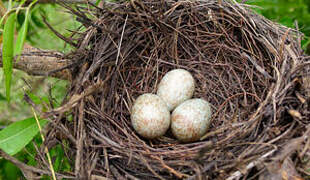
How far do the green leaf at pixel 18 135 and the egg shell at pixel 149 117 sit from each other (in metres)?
0.50

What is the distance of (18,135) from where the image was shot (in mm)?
1572

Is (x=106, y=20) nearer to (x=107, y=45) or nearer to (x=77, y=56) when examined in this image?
(x=107, y=45)

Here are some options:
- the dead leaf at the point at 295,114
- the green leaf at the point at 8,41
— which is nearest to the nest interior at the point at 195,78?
the dead leaf at the point at 295,114

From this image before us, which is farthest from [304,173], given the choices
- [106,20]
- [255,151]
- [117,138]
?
[106,20]

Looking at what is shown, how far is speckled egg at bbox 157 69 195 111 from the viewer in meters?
2.03

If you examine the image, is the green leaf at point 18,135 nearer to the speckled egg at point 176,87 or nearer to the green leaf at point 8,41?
the green leaf at point 8,41

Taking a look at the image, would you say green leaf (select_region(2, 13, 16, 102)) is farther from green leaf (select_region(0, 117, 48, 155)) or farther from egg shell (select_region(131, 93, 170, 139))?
egg shell (select_region(131, 93, 170, 139))

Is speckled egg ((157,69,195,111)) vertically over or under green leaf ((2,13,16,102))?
under

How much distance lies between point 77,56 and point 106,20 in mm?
292

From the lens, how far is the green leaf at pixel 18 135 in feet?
4.96

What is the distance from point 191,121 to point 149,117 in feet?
0.78

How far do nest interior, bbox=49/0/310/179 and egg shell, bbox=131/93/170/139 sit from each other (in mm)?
70

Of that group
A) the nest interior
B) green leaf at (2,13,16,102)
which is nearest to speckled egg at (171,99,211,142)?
the nest interior

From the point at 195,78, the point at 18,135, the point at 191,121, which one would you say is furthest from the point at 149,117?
the point at 18,135
